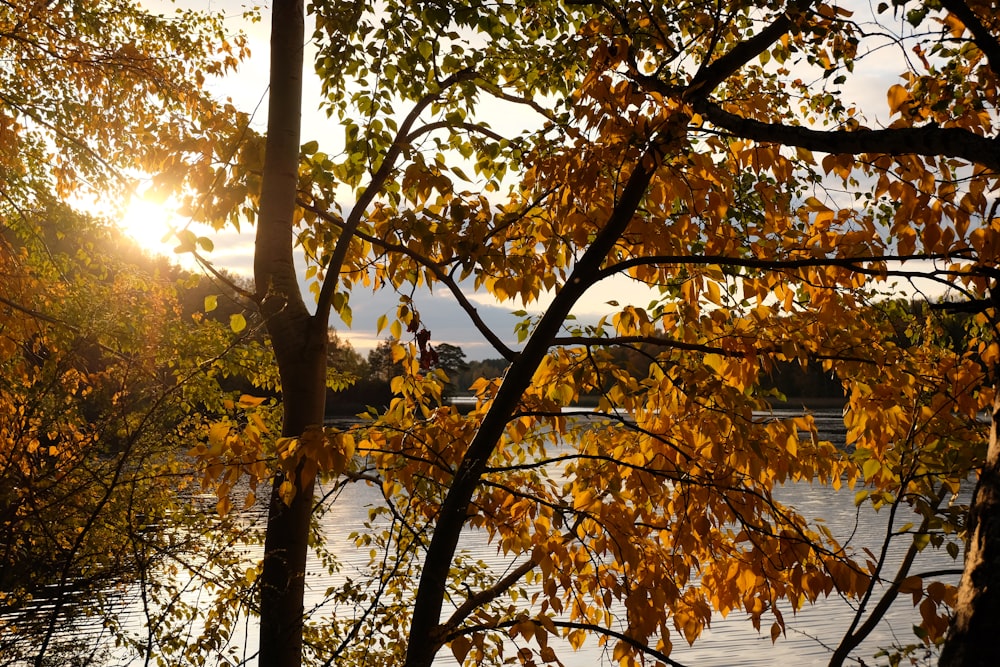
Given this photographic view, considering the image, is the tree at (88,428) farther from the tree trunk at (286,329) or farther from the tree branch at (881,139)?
the tree branch at (881,139)

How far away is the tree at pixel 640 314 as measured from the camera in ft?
→ 9.71

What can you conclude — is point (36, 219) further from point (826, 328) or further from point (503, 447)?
point (826, 328)

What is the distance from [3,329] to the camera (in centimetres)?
566

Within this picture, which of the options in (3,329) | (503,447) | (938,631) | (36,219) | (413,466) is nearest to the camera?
(938,631)

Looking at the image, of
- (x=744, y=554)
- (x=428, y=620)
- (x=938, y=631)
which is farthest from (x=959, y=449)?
(x=428, y=620)

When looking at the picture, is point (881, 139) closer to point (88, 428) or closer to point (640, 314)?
point (640, 314)

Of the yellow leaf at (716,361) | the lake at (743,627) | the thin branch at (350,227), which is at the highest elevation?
the thin branch at (350,227)

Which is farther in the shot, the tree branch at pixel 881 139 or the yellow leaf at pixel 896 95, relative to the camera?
the yellow leaf at pixel 896 95

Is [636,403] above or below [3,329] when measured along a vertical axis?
below

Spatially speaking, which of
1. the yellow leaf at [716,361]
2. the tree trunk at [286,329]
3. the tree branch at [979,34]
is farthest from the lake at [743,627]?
the tree branch at [979,34]

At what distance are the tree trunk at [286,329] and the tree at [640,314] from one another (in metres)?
0.01

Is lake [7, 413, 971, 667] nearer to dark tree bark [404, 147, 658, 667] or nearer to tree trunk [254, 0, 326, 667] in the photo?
tree trunk [254, 0, 326, 667]

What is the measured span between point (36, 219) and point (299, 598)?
597 cm

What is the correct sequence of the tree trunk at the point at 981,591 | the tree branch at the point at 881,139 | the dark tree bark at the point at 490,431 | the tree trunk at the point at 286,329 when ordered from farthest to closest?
the tree trunk at the point at 286,329 → the dark tree bark at the point at 490,431 → the tree branch at the point at 881,139 → the tree trunk at the point at 981,591
